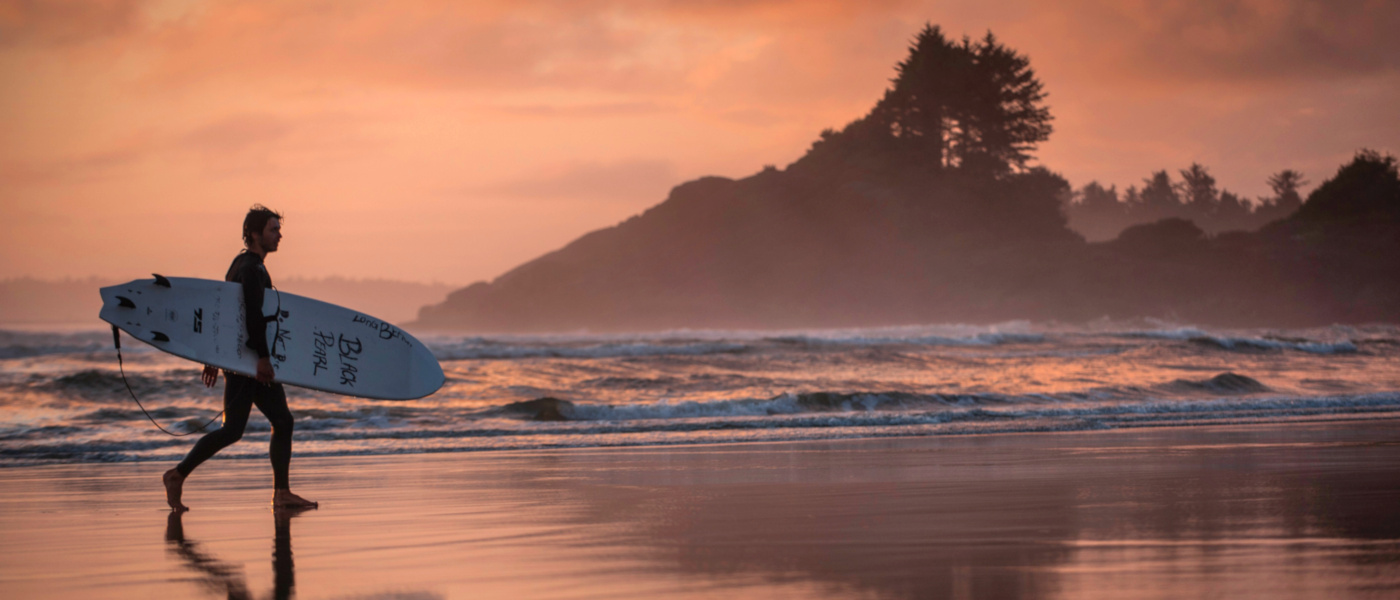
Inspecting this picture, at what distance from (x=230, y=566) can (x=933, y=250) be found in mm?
61654

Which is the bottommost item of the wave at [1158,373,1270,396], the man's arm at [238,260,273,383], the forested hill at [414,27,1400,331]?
the wave at [1158,373,1270,396]

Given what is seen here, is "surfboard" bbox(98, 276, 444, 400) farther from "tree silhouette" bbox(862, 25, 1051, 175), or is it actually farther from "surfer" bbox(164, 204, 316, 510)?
"tree silhouette" bbox(862, 25, 1051, 175)

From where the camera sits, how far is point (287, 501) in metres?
4.48

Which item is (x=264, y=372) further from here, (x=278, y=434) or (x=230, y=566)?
(x=230, y=566)

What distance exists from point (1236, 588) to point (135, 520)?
431cm

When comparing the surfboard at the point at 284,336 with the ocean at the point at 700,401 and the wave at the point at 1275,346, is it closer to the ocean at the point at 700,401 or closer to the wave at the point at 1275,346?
the ocean at the point at 700,401

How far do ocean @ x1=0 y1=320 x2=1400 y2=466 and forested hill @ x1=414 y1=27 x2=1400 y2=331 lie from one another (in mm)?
34253

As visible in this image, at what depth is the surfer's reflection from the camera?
2821 mm

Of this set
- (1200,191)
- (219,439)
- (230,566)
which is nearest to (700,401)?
(219,439)

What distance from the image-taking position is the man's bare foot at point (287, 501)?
446 cm

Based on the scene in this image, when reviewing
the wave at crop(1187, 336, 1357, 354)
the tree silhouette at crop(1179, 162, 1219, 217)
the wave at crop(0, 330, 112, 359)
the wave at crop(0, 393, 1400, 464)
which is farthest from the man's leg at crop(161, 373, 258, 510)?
the tree silhouette at crop(1179, 162, 1219, 217)

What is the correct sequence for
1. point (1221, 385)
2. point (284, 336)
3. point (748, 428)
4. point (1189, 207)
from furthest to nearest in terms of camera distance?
point (1189, 207), point (1221, 385), point (748, 428), point (284, 336)

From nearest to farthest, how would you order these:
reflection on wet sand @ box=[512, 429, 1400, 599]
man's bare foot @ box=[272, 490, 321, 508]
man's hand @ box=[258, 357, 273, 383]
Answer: reflection on wet sand @ box=[512, 429, 1400, 599]
man's hand @ box=[258, 357, 273, 383]
man's bare foot @ box=[272, 490, 321, 508]

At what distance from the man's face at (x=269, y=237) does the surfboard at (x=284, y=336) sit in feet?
0.92
